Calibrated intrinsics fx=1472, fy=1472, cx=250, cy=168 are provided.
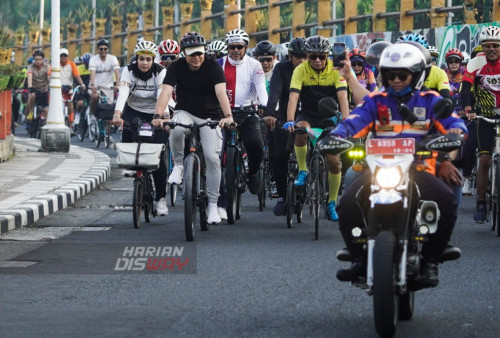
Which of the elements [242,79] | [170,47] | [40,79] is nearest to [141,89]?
[242,79]

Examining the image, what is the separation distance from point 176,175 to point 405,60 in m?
5.61

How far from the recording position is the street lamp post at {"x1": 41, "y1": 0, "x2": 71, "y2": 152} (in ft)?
80.3

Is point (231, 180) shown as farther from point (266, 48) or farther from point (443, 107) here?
point (443, 107)

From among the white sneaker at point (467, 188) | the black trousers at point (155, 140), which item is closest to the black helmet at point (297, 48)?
the black trousers at point (155, 140)

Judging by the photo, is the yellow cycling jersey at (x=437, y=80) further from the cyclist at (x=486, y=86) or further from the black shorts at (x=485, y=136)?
the black shorts at (x=485, y=136)

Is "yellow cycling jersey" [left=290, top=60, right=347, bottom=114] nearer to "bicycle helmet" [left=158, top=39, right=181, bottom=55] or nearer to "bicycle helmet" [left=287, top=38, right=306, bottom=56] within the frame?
"bicycle helmet" [left=287, top=38, right=306, bottom=56]

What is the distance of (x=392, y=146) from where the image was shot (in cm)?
732

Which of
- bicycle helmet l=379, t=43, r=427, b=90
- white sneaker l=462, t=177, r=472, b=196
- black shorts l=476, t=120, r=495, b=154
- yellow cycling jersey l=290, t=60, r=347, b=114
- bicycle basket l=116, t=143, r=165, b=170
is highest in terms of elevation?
bicycle helmet l=379, t=43, r=427, b=90

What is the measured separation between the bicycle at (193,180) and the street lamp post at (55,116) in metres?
11.4

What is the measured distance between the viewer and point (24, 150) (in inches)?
1003

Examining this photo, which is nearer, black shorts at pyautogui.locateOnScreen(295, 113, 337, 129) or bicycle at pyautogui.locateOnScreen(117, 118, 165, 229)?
black shorts at pyautogui.locateOnScreen(295, 113, 337, 129)

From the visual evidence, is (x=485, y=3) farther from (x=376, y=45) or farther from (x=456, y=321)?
(x=456, y=321)

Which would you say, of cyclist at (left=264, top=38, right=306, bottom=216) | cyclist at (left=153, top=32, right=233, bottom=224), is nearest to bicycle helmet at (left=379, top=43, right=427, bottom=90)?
cyclist at (left=153, top=32, right=233, bottom=224)

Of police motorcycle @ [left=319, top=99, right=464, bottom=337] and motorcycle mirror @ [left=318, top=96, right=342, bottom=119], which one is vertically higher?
motorcycle mirror @ [left=318, top=96, right=342, bottom=119]
